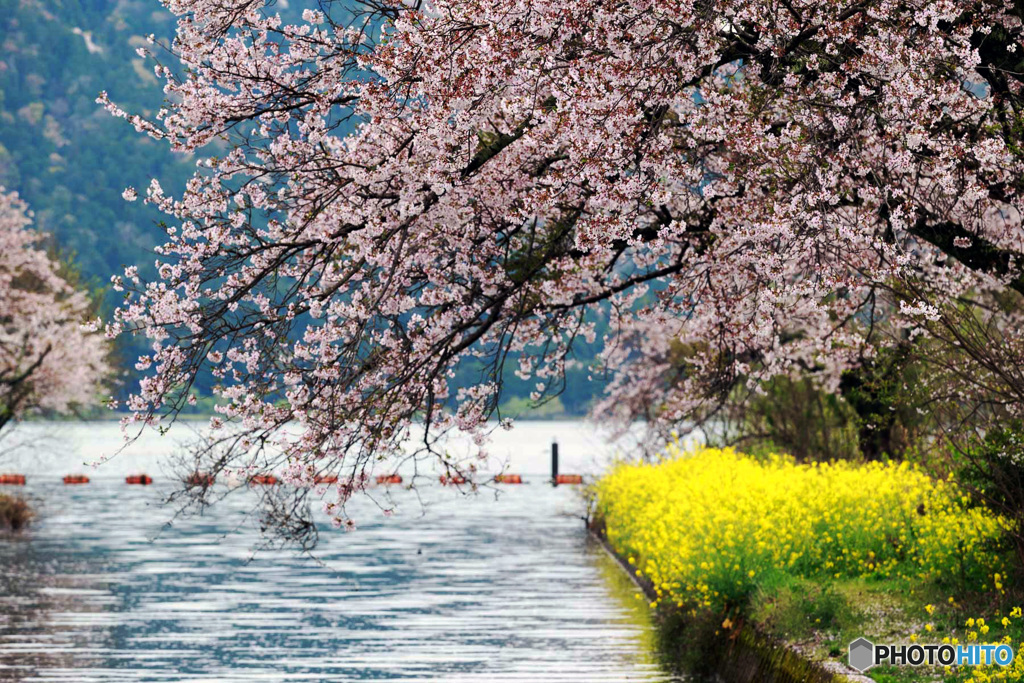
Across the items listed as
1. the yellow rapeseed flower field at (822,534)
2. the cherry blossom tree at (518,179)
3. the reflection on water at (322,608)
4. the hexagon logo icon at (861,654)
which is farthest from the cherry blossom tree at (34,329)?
the hexagon logo icon at (861,654)

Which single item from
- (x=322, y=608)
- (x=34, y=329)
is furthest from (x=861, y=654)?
(x=34, y=329)

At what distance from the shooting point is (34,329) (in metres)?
45.5

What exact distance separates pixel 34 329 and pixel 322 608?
76.6 ft

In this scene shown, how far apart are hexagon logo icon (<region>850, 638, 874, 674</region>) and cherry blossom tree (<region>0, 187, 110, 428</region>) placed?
32.2 m

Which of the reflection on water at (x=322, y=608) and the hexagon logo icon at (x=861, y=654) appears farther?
the reflection on water at (x=322, y=608)

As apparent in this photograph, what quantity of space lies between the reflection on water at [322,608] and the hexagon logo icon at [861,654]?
3.78 meters

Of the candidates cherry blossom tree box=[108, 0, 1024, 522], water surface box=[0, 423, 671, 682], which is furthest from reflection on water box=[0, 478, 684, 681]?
cherry blossom tree box=[108, 0, 1024, 522]

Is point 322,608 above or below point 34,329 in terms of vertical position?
below

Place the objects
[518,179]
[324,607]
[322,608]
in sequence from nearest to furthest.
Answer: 1. [518,179]
2. [322,608]
3. [324,607]

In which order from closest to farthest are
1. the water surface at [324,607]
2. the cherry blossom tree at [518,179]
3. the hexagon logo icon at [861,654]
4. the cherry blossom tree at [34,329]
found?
1. the cherry blossom tree at [518,179]
2. the hexagon logo icon at [861,654]
3. the water surface at [324,607]
4. the cherry blossom tree at [34,329]

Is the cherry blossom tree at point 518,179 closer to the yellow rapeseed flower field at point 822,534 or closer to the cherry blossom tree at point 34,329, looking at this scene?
the yellow rapeseed flower field at point 822,534

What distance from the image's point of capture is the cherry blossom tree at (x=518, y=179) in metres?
12.7

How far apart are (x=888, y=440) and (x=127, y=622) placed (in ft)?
47.3

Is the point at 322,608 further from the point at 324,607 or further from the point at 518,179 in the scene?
the point at 518,179
